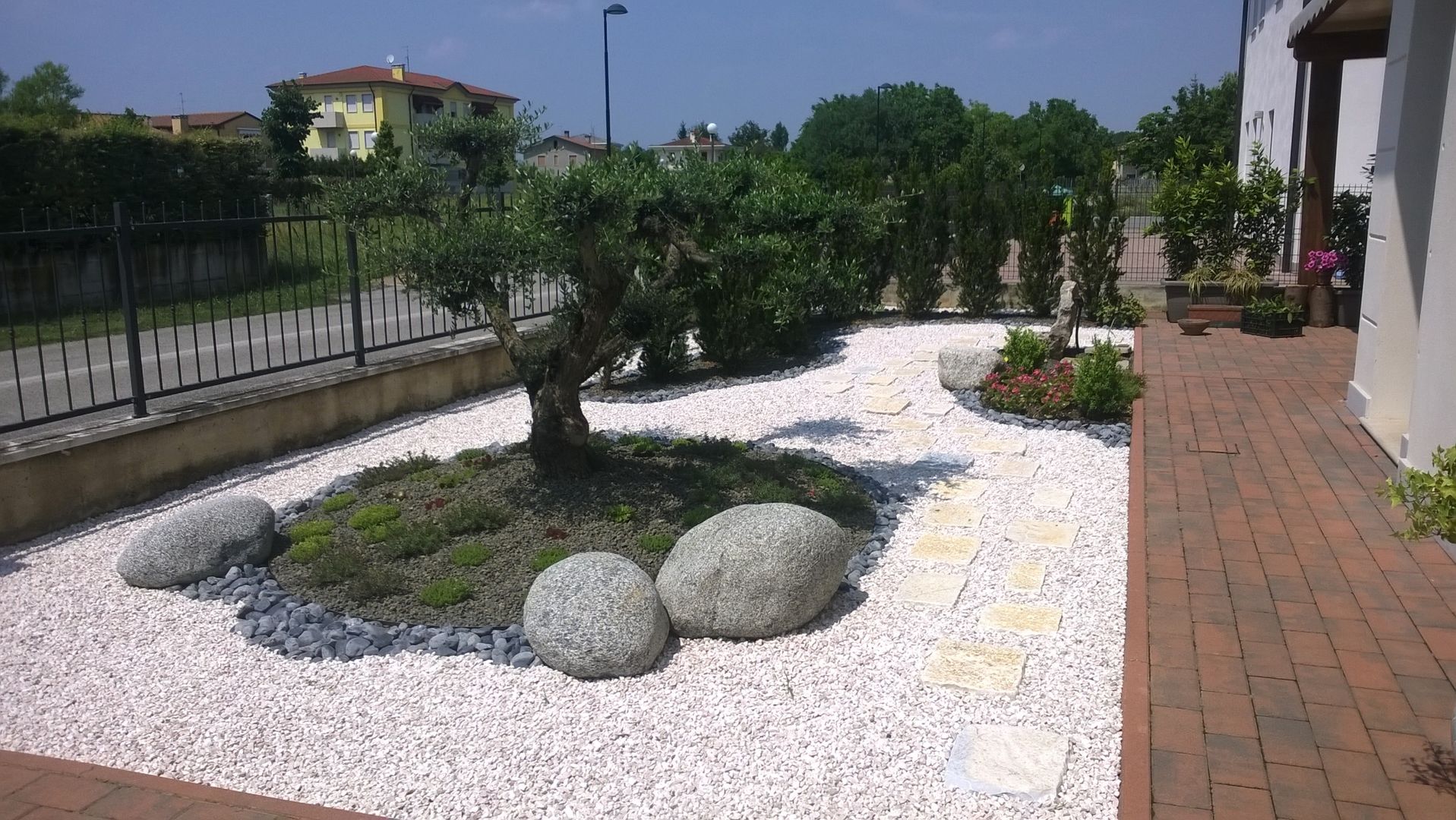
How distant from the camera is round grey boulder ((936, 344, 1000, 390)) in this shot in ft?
34.6

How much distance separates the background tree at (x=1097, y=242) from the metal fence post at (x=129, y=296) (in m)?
11.4

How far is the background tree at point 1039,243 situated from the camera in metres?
15.1

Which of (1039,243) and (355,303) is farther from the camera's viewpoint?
(1039,243)

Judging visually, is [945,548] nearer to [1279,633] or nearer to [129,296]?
[1279,633]

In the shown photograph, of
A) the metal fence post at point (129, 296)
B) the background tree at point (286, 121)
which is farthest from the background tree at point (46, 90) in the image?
the metal fence post at point (129, 296)

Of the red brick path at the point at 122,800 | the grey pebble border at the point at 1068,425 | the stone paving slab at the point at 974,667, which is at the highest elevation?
the grey pebble border at the point at 1068,425

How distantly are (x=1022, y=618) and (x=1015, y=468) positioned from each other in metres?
2.87

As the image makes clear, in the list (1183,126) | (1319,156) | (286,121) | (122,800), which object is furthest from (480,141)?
(1183,126)

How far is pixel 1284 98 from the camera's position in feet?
71.6

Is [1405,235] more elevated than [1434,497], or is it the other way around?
[1405,235]

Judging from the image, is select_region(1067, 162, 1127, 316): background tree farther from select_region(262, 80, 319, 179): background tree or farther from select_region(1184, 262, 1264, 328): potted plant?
select_region(262, 80, 319, 179): background tree

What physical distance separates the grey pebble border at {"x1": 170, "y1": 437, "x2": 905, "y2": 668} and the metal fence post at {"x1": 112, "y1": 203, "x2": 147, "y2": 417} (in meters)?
2.46

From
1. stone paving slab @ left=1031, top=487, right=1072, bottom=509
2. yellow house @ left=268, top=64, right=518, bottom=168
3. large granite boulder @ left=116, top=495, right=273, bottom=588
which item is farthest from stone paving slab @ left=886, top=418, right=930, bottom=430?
yellow house @ left=268, top=64, right=518, bottom=168

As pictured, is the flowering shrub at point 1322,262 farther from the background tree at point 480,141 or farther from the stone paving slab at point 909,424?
the background tree at point 480,141
